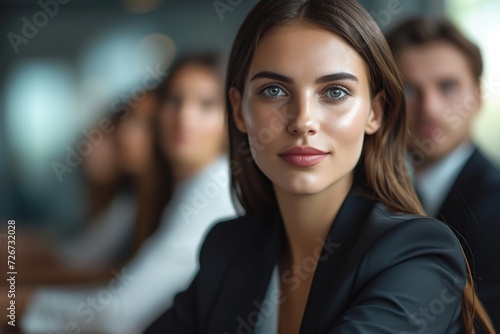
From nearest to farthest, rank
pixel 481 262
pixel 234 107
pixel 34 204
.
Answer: pixel 234 107 < pixel 481 262 < pixel 34 204

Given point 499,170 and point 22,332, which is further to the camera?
point 22,332

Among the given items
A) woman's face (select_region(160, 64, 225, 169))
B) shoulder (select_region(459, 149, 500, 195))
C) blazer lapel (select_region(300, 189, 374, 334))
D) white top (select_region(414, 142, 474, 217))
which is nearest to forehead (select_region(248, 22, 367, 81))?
blazer lapel (select_region(300, 189, 374, 334))

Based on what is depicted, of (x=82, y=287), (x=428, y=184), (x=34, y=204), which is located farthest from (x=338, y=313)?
(x=34, y=204)

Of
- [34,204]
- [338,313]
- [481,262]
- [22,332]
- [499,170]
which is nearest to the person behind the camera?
[338,313]

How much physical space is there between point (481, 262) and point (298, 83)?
55cm

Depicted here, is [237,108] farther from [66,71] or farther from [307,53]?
[66,71]

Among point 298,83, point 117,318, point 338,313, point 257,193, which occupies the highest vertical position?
point 298,83

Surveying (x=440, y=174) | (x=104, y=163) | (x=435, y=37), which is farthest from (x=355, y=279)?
(x=104, y=163)

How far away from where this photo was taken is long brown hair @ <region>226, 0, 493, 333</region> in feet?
3.39

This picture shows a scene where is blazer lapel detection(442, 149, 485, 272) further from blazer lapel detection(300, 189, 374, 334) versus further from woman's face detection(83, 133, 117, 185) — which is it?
woman's face detection(83, 133, 117, 185)

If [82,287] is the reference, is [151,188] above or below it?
above

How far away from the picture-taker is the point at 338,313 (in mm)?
973

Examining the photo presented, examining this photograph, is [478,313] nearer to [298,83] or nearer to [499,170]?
[298,83]

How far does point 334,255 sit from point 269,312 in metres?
0.19
